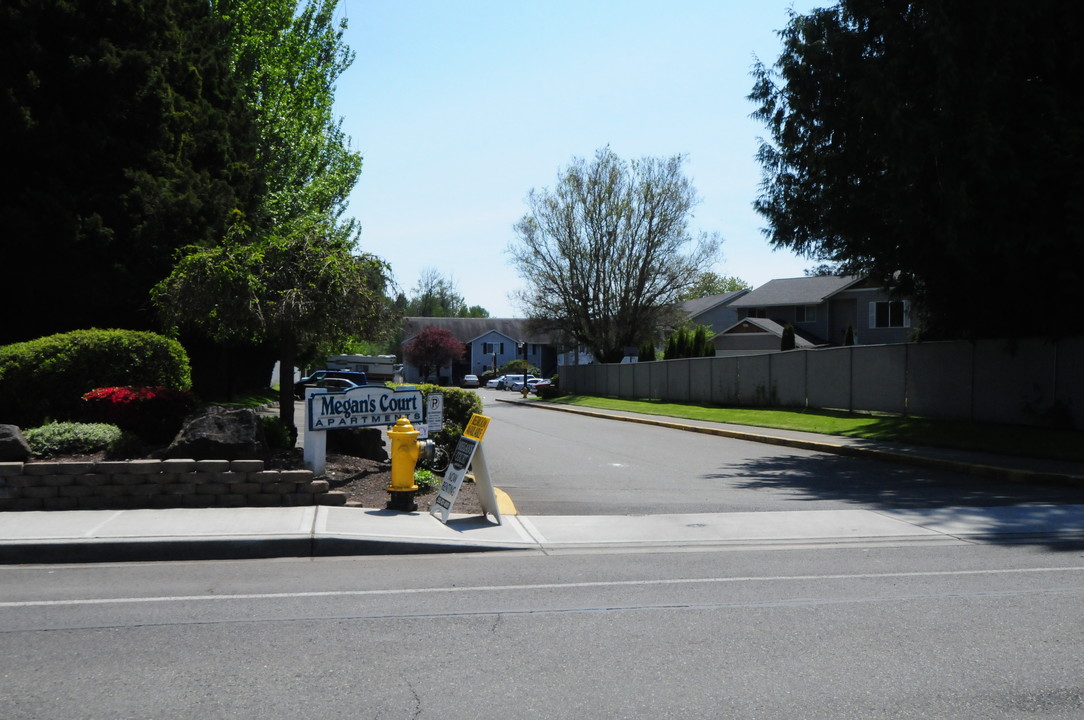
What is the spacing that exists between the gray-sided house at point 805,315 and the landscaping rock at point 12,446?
4574 cm

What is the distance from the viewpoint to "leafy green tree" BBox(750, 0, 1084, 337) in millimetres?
15680

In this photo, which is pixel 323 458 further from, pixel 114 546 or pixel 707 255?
pixel 707 255

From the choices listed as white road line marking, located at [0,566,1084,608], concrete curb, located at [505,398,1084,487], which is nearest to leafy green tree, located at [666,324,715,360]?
concrete curb, located at [505,398,1084,487]

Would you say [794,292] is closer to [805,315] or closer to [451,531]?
[805,315]

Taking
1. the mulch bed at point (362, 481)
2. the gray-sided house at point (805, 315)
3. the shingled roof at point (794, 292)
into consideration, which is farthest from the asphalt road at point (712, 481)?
the shingled roof at point (794, 292)

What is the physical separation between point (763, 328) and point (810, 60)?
40.4 metres

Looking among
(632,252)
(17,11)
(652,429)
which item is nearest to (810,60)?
(652,429)

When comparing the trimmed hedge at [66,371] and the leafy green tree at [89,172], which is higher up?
the leafy green tree at [89,172]

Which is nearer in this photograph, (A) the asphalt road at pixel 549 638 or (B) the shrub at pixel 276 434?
(A) the asphalt road at pixel 549 638

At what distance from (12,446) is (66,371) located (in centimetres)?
294

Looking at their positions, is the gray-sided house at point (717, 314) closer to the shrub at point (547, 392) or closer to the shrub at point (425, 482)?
the shrub at point (547, 392)

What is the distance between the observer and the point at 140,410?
11.9 metres

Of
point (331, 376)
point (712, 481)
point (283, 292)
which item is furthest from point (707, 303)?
point (283, 292)

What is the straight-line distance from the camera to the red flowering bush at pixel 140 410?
11.9 m
